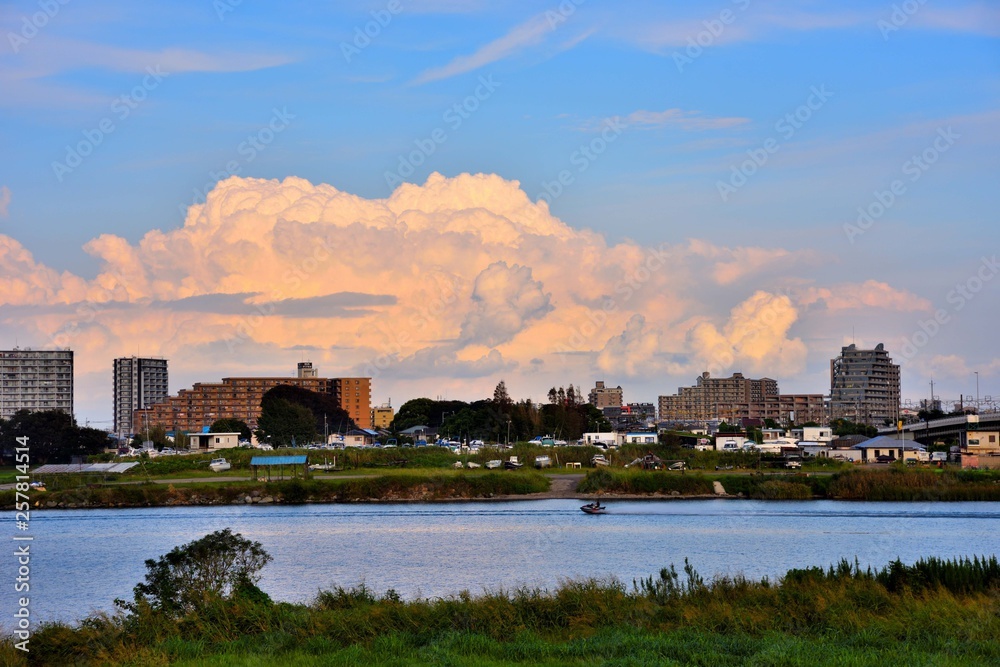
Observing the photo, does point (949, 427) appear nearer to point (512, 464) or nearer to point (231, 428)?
point (512, 464)

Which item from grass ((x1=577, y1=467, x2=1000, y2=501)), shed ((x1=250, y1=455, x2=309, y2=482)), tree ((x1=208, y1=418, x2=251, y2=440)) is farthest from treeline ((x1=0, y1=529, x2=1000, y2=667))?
tree ((x1=208, y1=418, x2=251, y2=440))

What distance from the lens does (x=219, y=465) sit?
297 feet

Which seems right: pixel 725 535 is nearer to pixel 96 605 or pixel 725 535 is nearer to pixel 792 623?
pixel 96 605

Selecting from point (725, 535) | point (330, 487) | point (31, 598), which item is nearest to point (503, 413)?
point (330, 487)

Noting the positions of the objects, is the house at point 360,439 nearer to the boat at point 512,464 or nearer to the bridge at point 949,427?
the boat at point 512,464

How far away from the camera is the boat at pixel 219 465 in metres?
89.4

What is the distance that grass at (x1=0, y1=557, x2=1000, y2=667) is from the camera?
49.9 ft

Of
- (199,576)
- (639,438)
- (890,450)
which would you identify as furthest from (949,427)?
(199,576)

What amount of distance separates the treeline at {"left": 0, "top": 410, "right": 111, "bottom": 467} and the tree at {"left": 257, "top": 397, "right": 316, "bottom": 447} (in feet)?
72.0

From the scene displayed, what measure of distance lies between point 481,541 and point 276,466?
49763 mm

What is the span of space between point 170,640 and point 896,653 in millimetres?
11275

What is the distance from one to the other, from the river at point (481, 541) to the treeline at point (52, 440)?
150 ft

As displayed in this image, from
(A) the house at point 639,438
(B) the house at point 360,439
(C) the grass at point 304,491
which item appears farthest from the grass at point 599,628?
(B) the house at point 360,439

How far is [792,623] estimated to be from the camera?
1750 centimetres
